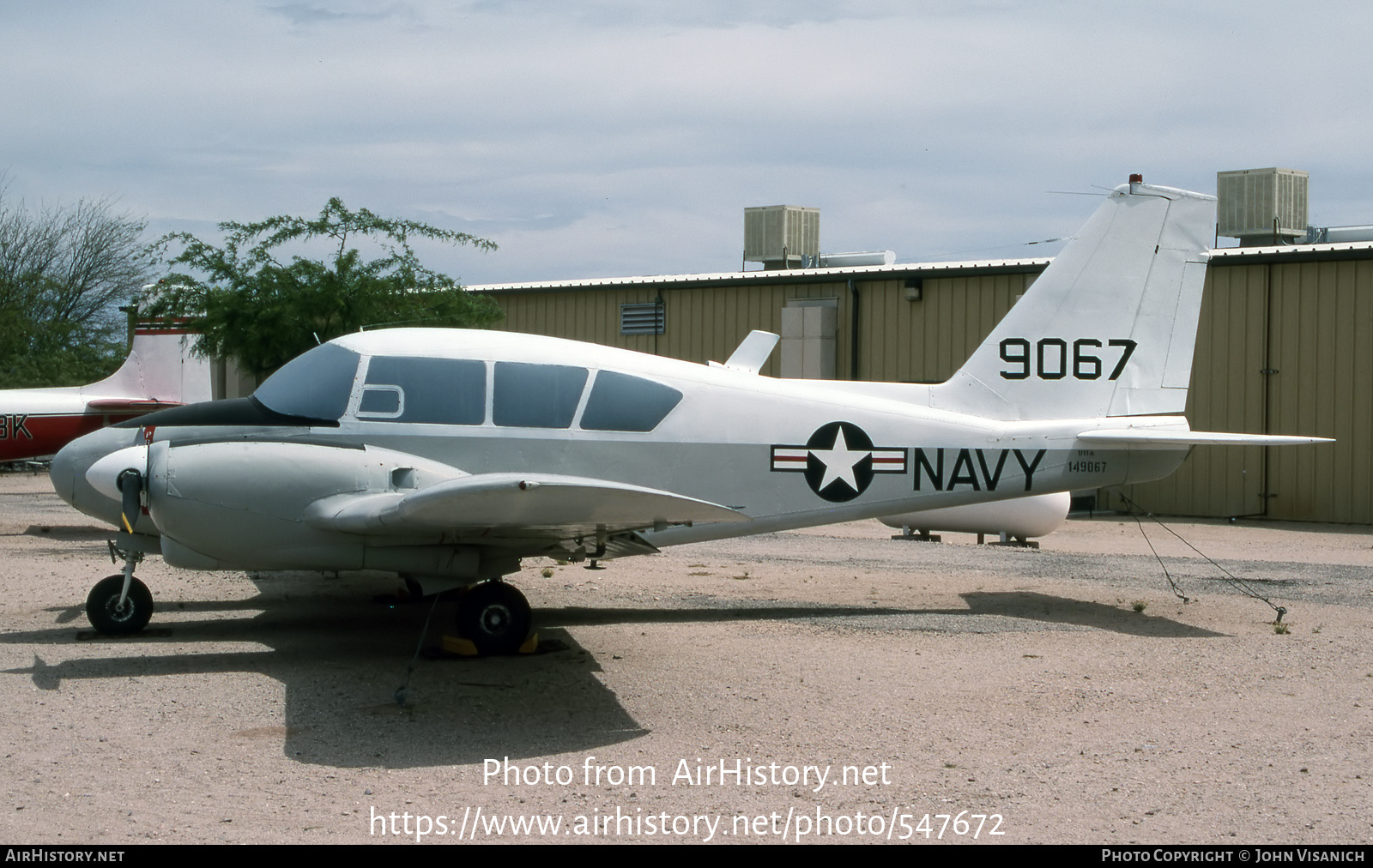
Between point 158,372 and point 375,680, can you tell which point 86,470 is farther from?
point 158,372

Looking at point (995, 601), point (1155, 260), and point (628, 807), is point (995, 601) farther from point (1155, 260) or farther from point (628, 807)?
point (628, 807)

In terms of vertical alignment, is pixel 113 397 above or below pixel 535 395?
below

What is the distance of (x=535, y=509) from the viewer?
5926 millimetres

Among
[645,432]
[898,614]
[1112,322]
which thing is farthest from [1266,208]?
[645,432]

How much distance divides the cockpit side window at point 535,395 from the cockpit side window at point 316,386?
957 millimetres

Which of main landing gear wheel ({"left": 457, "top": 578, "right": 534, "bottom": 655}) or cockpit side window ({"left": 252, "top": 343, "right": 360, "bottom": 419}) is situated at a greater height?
cockpit side window ({"left": 252, "top": 343, "right": 360, "bottom": 419})

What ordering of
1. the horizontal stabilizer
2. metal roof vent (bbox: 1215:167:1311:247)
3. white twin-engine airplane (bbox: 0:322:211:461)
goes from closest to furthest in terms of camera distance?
the horizontal stabilizer → white twin-engine airplane (bbox: 0:322:211:461) → metal roof vent (bbox: 1215:167:1311:247)

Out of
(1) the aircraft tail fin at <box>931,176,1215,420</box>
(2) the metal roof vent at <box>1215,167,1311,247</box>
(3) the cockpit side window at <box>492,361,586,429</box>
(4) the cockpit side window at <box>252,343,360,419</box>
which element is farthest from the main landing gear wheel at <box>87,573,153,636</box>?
(2) the metal roof vent at <box>1215,167,1311,247</box>

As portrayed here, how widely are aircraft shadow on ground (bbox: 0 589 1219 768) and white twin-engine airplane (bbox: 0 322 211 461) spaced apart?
8.79 meters

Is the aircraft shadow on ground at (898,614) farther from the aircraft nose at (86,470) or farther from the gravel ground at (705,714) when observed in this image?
the aircraft nose at (86,470)

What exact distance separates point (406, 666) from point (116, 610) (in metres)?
2.16

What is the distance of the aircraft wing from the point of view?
224 inches

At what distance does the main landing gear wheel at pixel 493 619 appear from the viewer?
7613 mm

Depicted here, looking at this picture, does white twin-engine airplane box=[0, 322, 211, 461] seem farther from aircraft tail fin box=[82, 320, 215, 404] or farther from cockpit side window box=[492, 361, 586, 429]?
cockpit side window box=[492, 361, 586, 429]
